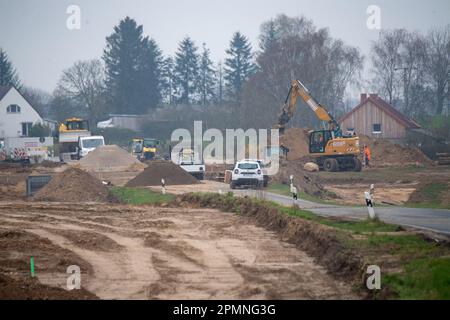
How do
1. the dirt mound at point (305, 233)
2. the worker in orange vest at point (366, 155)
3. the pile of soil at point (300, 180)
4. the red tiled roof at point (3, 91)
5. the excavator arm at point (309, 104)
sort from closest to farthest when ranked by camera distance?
the dirt mound at point (305, 233), the pile of soil at point (300, 180), the excavator arm at point (309, 104), the worker in orange vest at point (366, 155), the red tiled roof at point (3, 91)

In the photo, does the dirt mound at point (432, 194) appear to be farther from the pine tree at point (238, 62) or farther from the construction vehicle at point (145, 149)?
the pine tree at point (238, 62)

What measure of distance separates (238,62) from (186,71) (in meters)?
8.50

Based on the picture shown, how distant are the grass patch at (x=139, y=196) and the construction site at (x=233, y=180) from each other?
168mm

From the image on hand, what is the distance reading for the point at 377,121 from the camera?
8406 cm

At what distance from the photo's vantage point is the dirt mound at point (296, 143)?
63.1 metres

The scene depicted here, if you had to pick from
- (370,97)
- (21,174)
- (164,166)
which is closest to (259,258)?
(164,166)

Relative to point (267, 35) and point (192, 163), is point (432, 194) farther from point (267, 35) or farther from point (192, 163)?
point (267, 35)

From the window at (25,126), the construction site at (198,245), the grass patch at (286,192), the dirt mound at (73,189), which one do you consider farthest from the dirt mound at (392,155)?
the window at (25,126)

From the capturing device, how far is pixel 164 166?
4588cm

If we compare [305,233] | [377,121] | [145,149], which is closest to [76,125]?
[145,149]

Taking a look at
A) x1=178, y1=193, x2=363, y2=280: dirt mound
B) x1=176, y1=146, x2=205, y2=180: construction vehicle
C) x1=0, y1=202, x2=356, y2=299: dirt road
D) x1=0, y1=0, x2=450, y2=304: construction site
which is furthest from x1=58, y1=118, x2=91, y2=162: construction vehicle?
x1=0, y1=202, x2=356, y2=299: dirt road

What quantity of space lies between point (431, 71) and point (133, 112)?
146 ft

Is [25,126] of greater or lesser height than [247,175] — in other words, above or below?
above
